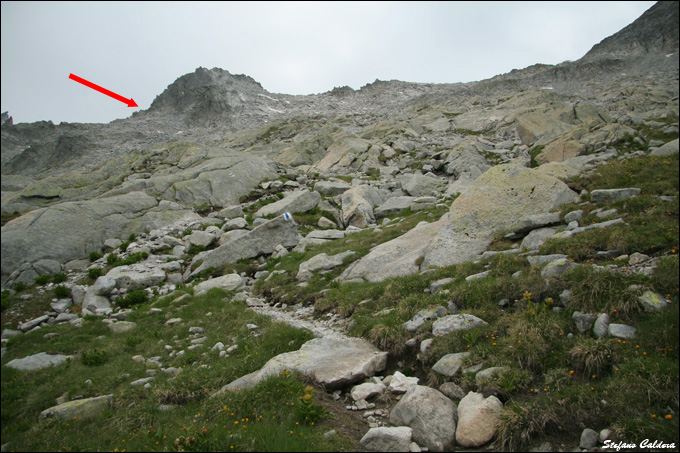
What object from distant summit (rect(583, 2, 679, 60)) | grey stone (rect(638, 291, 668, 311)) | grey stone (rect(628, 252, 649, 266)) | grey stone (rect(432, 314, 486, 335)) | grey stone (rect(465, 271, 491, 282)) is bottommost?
grey stone (rect(432, 314, 486, 335))

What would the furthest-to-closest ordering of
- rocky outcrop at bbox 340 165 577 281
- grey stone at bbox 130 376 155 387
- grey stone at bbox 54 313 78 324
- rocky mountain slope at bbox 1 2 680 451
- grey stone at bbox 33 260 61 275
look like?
grey stone at bbox 33 260 61 275
grey stone at bbox 54 313 78 324
rocky outcrop at bbox 340 165 577 281
grey stone at bbox 130 376 155 387
rocky mountain slope at bbox 1 2 680 451

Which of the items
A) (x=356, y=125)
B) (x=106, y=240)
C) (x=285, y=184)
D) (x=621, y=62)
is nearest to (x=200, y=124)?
(x=356, y=125)

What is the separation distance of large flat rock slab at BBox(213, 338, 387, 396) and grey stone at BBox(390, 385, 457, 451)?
1.64 m

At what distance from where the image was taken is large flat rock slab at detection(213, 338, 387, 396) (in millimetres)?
7730

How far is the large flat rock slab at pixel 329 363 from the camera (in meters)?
7.73

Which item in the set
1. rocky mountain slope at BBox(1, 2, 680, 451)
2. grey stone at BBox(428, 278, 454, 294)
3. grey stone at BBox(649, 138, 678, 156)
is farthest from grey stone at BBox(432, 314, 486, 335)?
grey stone at BBox(649, 138, 678, 156)

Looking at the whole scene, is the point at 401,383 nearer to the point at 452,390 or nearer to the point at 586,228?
the point at 452,390

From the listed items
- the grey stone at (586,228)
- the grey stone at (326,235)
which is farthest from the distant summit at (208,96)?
the grey stone at (586,228)

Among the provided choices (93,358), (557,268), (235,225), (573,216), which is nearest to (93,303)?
(93,358)

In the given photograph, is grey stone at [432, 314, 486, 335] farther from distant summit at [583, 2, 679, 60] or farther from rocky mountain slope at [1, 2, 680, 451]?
distant summit at [583, 2, 679, 60]

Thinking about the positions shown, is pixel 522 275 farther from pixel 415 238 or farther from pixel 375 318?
pixel 415 238

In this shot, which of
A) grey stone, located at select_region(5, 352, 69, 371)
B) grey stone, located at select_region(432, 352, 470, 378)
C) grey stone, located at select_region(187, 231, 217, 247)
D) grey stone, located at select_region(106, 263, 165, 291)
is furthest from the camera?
grey stone, located at select_region(187, 231, 217, 247)

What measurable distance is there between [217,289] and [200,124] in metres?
139

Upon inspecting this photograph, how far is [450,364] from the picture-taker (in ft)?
23.6
